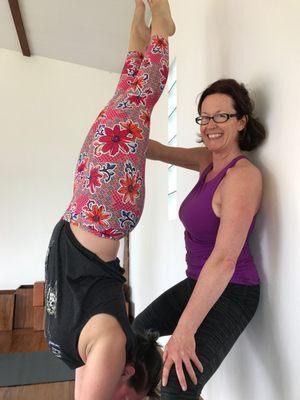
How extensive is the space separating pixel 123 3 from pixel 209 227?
2689 mm

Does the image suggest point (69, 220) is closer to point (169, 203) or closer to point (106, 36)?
point (169, 203)

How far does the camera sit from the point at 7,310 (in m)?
3.90

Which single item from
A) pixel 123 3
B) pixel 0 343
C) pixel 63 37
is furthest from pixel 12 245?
pixel 123 3

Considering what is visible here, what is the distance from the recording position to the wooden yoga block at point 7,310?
3850mm

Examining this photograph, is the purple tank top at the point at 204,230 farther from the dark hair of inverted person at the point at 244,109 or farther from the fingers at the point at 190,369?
the fingers at the point at 190,369

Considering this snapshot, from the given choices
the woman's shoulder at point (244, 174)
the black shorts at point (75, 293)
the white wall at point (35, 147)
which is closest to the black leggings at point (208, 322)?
the black shorts at point (75, 293)

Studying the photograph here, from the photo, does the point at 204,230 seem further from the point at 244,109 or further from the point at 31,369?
the point at 31,369

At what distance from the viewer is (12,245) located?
4438 mm

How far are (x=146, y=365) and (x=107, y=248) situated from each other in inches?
15.9

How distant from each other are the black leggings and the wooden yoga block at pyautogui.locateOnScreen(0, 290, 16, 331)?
2831mm

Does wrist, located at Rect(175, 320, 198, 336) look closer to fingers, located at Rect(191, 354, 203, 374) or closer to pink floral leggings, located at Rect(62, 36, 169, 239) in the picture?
fingers, located at Rect(191, 354, 203, 374)

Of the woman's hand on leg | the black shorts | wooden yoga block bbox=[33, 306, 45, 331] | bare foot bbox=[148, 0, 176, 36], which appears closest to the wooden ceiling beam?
bare foot bbox=[148, 0, 176, 36]

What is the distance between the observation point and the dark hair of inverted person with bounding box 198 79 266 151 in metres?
1.30

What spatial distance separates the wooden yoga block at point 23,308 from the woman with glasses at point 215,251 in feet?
9.39
